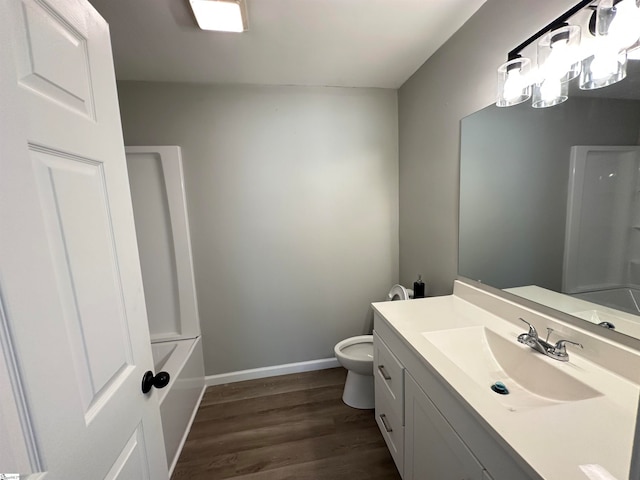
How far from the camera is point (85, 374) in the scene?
2.07 ft

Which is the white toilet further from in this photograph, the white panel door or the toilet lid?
the white panel door

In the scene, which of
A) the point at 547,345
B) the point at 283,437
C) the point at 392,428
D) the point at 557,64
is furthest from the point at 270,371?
the point at 557,64

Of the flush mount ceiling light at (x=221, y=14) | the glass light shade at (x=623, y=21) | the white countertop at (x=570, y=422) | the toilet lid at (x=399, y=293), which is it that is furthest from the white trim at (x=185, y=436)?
the glass light shade at (x=623, y=21)

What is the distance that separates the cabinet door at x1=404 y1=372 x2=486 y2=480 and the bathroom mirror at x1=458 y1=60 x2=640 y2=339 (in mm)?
638

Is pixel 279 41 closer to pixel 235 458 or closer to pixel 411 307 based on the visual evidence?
pixel 411 307

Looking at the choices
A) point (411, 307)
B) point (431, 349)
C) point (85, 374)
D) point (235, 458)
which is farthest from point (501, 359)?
point (235, 458)

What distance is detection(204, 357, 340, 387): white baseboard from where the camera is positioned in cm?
218

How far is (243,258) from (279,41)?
4.77 feet

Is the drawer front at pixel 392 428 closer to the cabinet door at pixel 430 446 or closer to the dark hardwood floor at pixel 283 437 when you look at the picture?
the cabinet door at pixel 430 446

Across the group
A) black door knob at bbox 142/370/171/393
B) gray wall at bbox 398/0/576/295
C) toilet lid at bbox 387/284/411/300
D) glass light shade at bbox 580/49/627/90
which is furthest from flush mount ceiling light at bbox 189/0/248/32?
toilet lid at bbox 387/284/411/300

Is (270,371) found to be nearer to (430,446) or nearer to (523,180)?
(430,446)

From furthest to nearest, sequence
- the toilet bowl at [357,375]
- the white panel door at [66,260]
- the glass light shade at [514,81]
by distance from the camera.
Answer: the toilet bowl at [357,375] < the glass light shade at [514,81] < the white panel door at [66,260]

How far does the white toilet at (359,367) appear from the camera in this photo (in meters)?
1.75

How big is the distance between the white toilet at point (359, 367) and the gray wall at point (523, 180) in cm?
71
